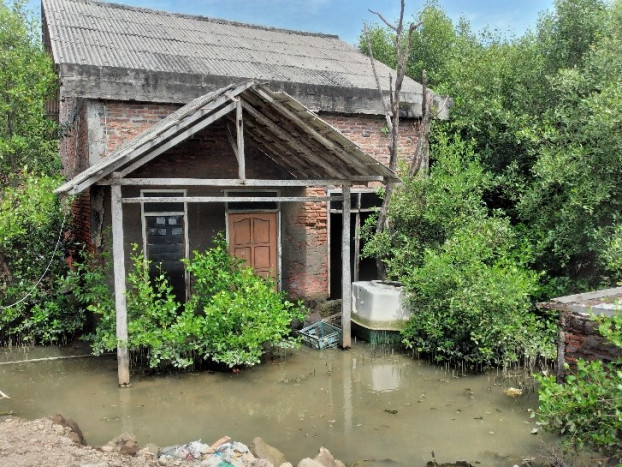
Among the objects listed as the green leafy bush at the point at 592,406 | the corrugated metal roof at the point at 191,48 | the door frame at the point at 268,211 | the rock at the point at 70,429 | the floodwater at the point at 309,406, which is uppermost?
the corrugated metal roof at the point at 191,48

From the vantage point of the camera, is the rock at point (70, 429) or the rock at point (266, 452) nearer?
the rock at point (266, 452)

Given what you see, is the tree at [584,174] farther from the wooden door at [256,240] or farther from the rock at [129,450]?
the rock at [129,450]

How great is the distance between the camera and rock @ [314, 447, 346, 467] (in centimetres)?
473

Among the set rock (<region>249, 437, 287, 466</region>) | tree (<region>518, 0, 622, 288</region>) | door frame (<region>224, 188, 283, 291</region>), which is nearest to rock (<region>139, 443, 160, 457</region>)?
rock (<region>249, 437, 287, 466</region>)

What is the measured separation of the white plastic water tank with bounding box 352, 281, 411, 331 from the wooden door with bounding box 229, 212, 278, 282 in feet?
5.56

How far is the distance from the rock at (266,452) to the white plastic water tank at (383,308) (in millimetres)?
3633

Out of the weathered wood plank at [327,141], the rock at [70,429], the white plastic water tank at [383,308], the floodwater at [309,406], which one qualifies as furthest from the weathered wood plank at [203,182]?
the rock at [70,429]

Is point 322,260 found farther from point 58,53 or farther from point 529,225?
point 58,53

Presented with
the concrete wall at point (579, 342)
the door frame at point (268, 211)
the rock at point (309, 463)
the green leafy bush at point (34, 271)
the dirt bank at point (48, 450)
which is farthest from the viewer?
the door frame at point (268, 211)

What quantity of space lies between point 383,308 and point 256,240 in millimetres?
2614

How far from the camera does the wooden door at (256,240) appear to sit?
9305 millimetres

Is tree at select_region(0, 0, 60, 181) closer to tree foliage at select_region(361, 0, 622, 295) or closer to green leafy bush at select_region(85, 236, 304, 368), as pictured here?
green leafy bush at select_region(85, 236, 304, 368)

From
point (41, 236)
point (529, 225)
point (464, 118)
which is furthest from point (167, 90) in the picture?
point (529, 225)

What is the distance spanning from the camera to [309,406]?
20.7 feet
